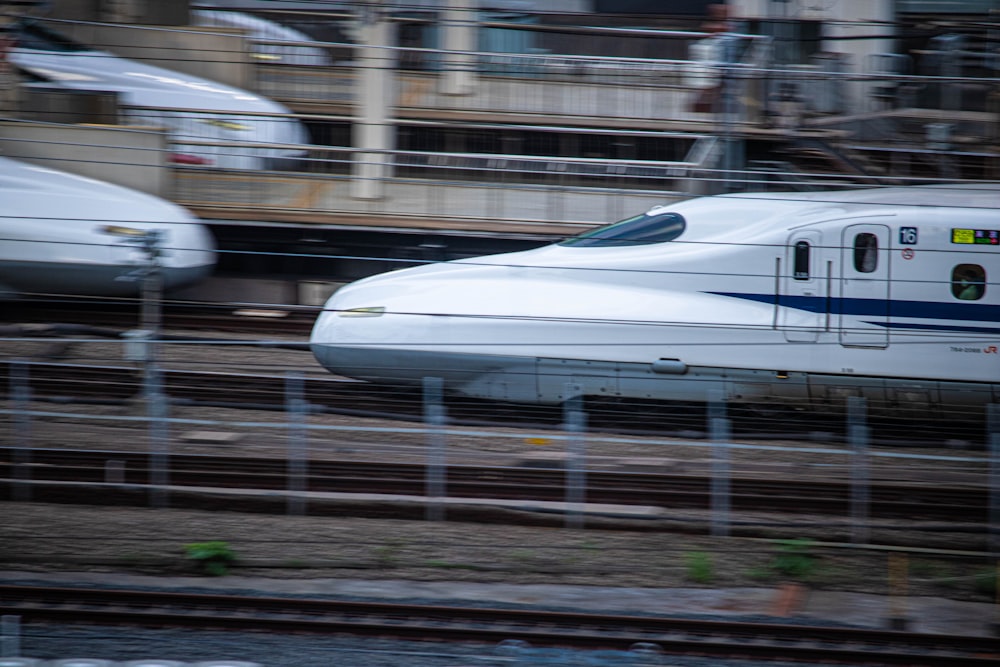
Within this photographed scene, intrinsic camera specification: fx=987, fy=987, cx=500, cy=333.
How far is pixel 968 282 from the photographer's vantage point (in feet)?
22.4

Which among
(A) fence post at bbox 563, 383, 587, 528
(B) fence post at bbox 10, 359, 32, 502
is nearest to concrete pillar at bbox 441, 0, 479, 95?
(A) fence post at bbox 563, 383, 587, 528

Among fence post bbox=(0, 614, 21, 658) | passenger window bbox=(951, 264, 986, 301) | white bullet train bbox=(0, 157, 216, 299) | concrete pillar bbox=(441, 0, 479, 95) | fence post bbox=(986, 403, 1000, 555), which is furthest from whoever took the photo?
concrete pillar bbox=(441, 0, 479, 95)

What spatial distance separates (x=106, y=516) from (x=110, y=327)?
159 inches

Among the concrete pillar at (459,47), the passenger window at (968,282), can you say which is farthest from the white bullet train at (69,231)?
the passenger window at (968,282)

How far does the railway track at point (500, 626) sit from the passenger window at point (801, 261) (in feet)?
9.59

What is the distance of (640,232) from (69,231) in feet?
16.9

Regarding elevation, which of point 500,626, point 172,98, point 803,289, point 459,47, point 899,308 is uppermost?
point 459,47

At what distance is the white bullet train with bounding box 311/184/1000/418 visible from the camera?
6.86 metres

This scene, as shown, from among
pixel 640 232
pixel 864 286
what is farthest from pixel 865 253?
pixel 640 232

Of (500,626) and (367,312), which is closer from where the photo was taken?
(500,626)

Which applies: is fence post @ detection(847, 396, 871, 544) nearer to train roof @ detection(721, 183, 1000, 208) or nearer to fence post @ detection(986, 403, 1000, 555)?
fence post @ detection(986, 403, 1000, 555)

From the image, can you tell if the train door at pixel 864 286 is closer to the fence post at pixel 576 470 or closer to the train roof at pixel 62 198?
the fence post at pixel 576 470

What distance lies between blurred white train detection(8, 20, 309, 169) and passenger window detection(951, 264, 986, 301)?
658cm

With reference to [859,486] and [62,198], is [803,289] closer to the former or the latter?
[859,486]
